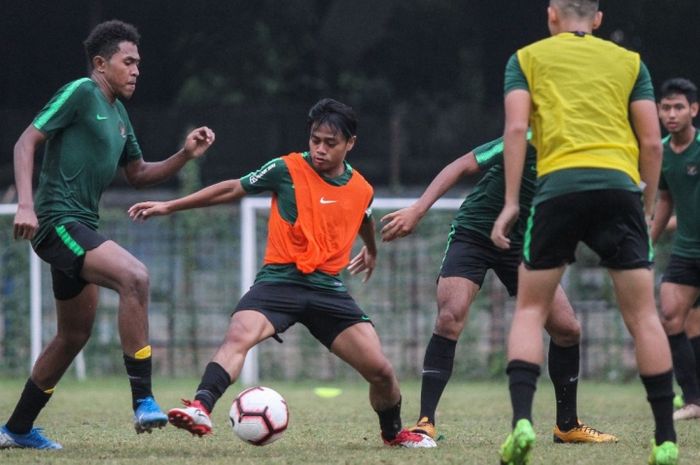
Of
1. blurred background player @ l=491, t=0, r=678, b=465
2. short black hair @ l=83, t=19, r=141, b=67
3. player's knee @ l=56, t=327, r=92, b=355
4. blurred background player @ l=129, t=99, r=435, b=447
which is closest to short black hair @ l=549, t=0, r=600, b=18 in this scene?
blurred background player @ l=491, t=0, r=678, b=465

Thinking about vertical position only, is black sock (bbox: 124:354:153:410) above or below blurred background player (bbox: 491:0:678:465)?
below

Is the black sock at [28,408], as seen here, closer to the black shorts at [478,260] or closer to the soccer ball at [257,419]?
the soccer ball at [257,419]

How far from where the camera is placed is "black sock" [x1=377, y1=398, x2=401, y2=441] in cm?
652

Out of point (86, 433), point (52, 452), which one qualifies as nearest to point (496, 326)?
point (86, 433)

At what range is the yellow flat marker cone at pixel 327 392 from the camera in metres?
11.3

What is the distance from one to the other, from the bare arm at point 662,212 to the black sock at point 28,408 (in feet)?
13.3

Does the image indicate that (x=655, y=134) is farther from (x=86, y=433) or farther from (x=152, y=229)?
(x=152, y=229)

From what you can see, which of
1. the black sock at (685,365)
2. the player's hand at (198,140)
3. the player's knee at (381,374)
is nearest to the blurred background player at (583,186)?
the player's knee at (381,374)

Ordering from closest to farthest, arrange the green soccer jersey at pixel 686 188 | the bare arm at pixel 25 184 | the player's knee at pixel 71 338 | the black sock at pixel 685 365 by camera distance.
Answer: the bare arm at pixel 25 184, the player's knee at pixel 71 338, the green soccer jersey at pixel 686 188, the black sock at pixel 685 365

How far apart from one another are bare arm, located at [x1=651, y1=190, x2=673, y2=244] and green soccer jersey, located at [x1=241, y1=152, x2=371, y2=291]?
297cm

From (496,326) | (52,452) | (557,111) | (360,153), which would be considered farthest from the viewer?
(360,153)

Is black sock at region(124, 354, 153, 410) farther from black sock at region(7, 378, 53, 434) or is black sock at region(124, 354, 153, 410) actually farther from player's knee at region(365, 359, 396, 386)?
player's knee at region(365, 359, 396, 386)

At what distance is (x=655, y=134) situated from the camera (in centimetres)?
545

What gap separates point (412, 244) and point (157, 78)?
424cm
